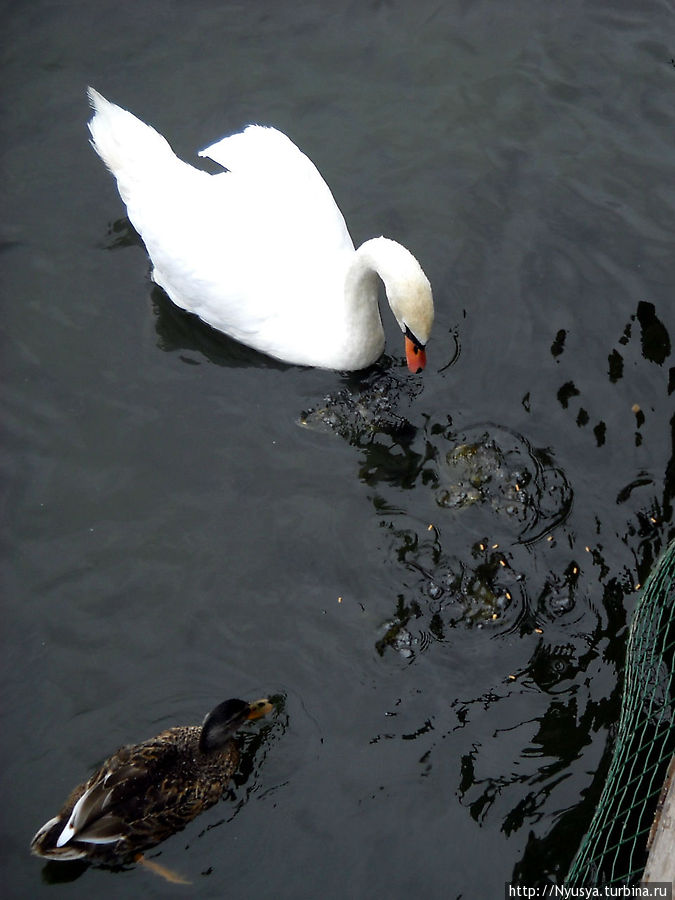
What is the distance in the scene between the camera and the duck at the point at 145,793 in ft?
14.9

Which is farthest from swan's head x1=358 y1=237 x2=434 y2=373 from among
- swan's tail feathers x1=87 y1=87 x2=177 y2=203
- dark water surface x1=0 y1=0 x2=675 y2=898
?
swan's tail feathers x1=87 y1=87 x2=177 y2=203

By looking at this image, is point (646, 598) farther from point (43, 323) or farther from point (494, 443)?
point (43, 323)

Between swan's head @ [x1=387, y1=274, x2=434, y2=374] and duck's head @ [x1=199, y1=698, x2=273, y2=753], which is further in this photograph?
swan's head @ [x1=387, y1=274, x2=434, y2=374]

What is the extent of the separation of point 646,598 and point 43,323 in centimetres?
454

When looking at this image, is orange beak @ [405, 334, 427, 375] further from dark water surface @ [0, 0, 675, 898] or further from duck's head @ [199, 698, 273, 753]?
duck's head @ [199, 698, 273, 753]

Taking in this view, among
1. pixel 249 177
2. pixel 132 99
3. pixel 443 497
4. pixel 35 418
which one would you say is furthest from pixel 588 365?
pixel 132 99

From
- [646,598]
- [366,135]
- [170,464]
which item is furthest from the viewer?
[366,135]

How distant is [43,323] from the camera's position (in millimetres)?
6805

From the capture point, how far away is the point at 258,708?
5031 millimetres

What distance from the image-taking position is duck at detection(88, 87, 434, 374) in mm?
6055

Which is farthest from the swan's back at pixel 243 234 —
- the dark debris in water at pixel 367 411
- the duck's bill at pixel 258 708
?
the duck's bill at pixel 258 708

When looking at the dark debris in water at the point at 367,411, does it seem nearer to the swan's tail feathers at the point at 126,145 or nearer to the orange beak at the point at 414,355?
the orange beak at the point at 414,355

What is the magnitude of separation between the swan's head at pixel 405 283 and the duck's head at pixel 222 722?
7.87 ft

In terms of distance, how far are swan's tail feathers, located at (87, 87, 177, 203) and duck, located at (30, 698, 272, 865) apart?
3720 mm
